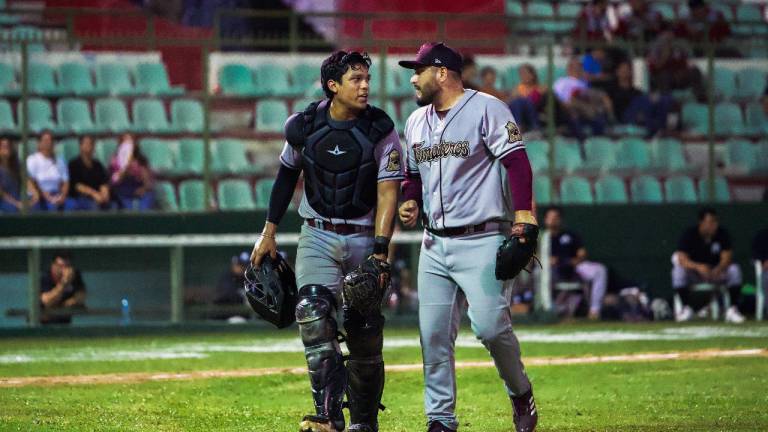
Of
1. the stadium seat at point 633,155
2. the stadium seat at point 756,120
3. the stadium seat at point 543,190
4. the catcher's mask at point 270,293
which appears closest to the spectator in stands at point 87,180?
the stadium seat at point 543,190

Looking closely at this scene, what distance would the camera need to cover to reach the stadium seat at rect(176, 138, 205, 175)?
652 inches

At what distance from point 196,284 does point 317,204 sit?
910 cm

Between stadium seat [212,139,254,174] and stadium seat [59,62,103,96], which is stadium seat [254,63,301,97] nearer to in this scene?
stadium seat [212,139,254,174]

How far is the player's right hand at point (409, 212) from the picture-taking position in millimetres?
6723

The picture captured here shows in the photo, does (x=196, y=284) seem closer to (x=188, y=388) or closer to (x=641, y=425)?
(x=188, y=388)

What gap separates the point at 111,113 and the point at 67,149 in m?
0.98

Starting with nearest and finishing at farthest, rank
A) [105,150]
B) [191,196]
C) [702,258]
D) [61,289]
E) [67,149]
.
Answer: [61,289], [67,149], [105,150], [191,196], [702,258]

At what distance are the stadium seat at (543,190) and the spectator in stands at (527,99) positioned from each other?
26.2 inches

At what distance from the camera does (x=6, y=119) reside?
52.0ft

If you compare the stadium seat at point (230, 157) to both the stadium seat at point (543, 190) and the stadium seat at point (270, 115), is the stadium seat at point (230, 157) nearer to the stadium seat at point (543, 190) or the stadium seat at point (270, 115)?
the stadium seat at point (270, 115)

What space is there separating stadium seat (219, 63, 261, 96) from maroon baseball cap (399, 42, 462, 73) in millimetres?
10696

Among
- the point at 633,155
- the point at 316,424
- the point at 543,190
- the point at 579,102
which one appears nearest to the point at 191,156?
the point at 543,190

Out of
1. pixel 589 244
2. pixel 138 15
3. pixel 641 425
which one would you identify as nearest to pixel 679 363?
pixel 641 425

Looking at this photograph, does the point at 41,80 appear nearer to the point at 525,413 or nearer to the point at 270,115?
the point at 270,115
